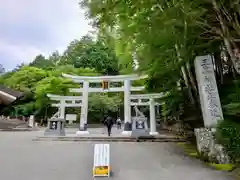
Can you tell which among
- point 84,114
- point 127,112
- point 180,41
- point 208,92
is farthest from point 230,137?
point 84,114

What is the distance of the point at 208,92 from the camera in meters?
10.5

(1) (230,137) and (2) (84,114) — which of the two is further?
(2) (84,114)

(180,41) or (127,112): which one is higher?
(180,41)

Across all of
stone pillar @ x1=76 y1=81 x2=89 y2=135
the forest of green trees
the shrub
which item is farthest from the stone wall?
stone pillar @ x1=76 y1=81 x2=89 y2=135

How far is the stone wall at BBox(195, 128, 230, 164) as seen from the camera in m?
9.30

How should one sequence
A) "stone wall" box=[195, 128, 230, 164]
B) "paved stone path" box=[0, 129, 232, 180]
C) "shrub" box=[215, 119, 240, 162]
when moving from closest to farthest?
"paved stone path" box=[0, 129, 232, 180]
"shrub" box=[215, 119, 240, 162]
"stone wall" box=[195, 128, 230, 164]

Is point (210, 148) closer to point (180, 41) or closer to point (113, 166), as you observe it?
point (113, 166)

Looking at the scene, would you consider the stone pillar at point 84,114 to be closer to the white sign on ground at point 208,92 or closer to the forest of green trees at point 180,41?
the forest of green trees at point 180,41

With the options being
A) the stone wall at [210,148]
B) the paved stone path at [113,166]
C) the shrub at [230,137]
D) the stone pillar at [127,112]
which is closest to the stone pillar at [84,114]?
the stone pillar at [127,112]

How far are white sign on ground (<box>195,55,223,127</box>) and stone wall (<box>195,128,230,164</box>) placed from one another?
11.6 inches

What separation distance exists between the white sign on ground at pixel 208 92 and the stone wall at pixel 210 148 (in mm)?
295

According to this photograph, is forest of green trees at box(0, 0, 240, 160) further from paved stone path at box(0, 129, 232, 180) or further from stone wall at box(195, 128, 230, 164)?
paved stone path at box(0, 129, 232, 180)

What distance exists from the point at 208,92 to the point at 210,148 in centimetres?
182

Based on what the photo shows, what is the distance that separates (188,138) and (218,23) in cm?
707
